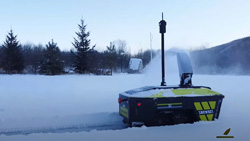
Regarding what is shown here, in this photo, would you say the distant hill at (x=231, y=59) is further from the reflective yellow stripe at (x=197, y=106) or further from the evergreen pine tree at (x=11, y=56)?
the evergreen pine tree at (x=11, y=56)

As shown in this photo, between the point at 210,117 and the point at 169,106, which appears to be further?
the point at 210,117

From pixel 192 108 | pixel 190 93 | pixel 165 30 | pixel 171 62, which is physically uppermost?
pixel 165 30

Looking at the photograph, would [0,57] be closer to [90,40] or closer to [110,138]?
[90,40]

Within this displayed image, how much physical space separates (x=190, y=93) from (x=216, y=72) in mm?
20657

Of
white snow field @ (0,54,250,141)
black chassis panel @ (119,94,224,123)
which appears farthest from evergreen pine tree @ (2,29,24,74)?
black chassis panel @ (119,94,224,123)

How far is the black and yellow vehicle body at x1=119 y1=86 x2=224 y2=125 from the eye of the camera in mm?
6098

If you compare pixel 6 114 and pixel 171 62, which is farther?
pixel 171 62

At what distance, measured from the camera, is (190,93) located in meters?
6.42

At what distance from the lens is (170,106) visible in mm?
6188

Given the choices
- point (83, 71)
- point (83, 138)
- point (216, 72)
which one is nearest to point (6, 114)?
point (83, 138)

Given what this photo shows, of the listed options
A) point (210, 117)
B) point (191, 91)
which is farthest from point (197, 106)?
point (210, 117)

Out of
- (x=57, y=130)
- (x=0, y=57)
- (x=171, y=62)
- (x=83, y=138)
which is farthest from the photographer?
(x=0, y=57)

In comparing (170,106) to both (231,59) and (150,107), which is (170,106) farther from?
(231,59)

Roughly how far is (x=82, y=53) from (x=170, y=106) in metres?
31.1
